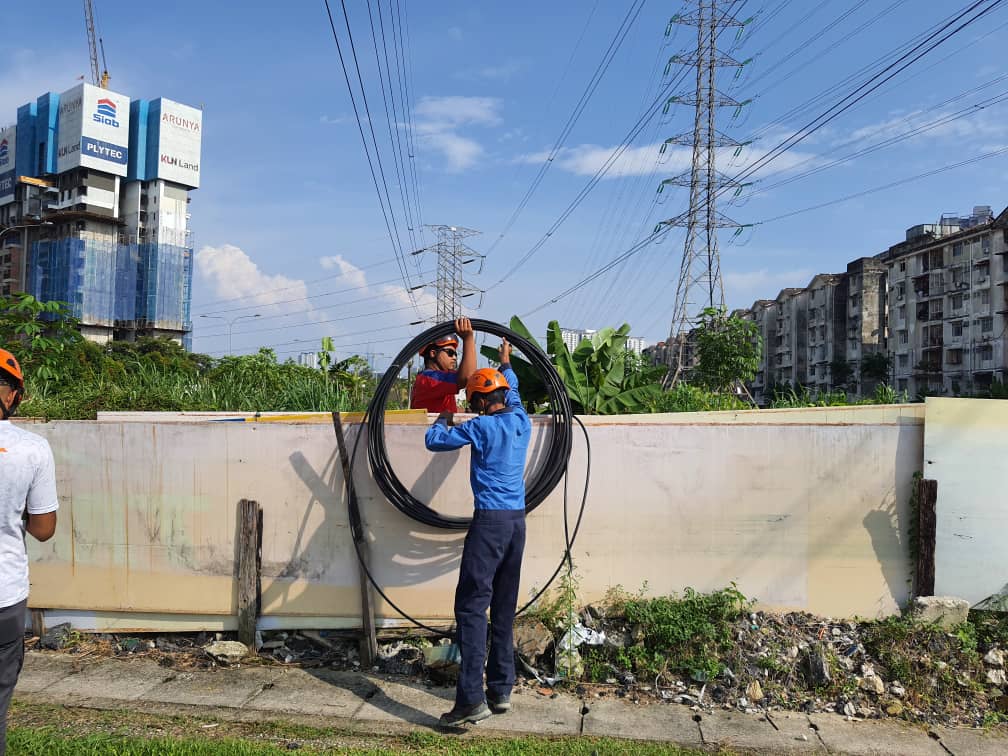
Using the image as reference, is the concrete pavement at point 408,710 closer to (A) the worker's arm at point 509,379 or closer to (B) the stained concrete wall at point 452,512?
(B) the stained concrete wall at point 452,512

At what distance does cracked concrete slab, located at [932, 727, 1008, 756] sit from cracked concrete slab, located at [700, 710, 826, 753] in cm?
72

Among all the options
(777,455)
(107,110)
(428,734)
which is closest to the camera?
(428,734)

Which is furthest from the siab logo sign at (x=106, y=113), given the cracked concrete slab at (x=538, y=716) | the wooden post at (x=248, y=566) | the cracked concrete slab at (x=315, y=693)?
the cracked concrete slab at (x=538, y=716)

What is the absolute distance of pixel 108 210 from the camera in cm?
10212

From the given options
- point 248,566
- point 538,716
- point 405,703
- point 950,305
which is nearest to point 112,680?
point 248,566

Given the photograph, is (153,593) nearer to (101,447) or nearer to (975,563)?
(101,447)

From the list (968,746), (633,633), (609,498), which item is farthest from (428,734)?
(968,746)

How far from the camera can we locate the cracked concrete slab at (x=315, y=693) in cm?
430

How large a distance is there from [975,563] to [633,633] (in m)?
2.42

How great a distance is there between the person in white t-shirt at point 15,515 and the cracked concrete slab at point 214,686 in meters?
1.57

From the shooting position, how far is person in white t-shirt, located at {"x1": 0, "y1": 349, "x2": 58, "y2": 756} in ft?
9.27

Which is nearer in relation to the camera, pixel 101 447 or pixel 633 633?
pixel 633 633

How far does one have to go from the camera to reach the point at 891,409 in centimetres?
531

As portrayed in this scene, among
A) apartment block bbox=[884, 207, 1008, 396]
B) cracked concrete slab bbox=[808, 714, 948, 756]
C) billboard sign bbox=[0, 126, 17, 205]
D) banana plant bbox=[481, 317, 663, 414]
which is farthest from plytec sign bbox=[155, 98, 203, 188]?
cracked concrete slab bbox=[808, 714, 948, 756]
